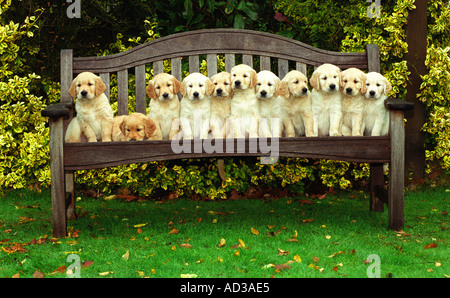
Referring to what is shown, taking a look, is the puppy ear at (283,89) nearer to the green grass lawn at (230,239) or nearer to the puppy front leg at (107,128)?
the green grass lawn at (230,239)

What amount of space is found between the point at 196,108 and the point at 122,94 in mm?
863

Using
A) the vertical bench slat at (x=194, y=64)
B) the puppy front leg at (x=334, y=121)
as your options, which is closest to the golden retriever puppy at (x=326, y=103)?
the puppy front leg at (x=334, y=121)

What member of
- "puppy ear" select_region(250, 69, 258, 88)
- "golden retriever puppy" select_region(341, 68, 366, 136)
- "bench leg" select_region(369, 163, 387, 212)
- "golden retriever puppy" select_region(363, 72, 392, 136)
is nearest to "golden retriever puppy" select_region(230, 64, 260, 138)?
"puppy ear" select_region(250, 69, 258, 88)

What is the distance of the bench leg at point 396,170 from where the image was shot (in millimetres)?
3857

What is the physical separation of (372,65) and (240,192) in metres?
2.09

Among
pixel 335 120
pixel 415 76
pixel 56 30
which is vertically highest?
pixel 56 30

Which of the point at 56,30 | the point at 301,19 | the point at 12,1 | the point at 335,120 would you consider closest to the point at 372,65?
the point at 335,120

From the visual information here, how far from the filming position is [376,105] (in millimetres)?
4016

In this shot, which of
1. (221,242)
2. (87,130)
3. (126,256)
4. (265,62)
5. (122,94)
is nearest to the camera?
(126,256)

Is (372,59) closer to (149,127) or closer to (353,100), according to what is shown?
(353,100)

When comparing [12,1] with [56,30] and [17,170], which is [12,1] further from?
[17,170]

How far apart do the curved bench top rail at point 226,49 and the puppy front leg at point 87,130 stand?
67 cm

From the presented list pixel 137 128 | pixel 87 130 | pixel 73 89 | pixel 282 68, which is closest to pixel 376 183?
pixel 282 68

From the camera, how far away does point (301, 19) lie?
17.7 ft
